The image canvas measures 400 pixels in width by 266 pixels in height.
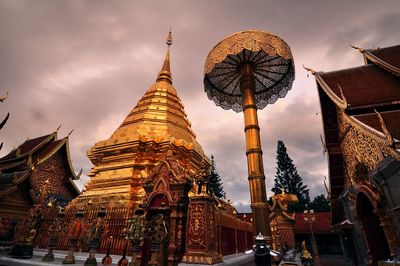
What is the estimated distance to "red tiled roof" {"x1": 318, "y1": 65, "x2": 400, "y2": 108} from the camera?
732 cm

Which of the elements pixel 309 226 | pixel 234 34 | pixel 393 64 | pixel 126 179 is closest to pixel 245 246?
pixel 126 179

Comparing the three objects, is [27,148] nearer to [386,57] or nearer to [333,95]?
[333,95]

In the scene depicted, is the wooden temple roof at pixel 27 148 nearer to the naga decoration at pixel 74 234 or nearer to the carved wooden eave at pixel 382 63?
the naga decoration at pixel 74 234

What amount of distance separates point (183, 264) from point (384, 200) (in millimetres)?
5540

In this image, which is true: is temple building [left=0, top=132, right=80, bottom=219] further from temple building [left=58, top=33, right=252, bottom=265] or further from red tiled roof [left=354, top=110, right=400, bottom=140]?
red tiled roof [left=354, top=110, right=400, bottom=140]

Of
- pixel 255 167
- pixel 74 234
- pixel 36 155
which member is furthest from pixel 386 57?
pixel 36 155

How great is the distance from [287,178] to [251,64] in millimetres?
36104

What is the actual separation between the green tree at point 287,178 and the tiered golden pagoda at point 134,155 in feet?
103

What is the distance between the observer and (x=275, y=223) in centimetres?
1316

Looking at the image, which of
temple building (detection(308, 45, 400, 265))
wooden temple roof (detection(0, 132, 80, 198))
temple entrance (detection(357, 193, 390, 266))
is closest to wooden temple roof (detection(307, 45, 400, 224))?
temple building (detection(308, 45, 400, 265))

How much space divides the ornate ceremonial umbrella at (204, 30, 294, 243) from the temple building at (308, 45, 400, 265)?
6.88ft

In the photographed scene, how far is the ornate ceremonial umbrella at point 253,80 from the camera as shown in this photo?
6016 mm

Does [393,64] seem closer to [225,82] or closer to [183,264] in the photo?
[225,82]

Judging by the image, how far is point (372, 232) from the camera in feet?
26.1
